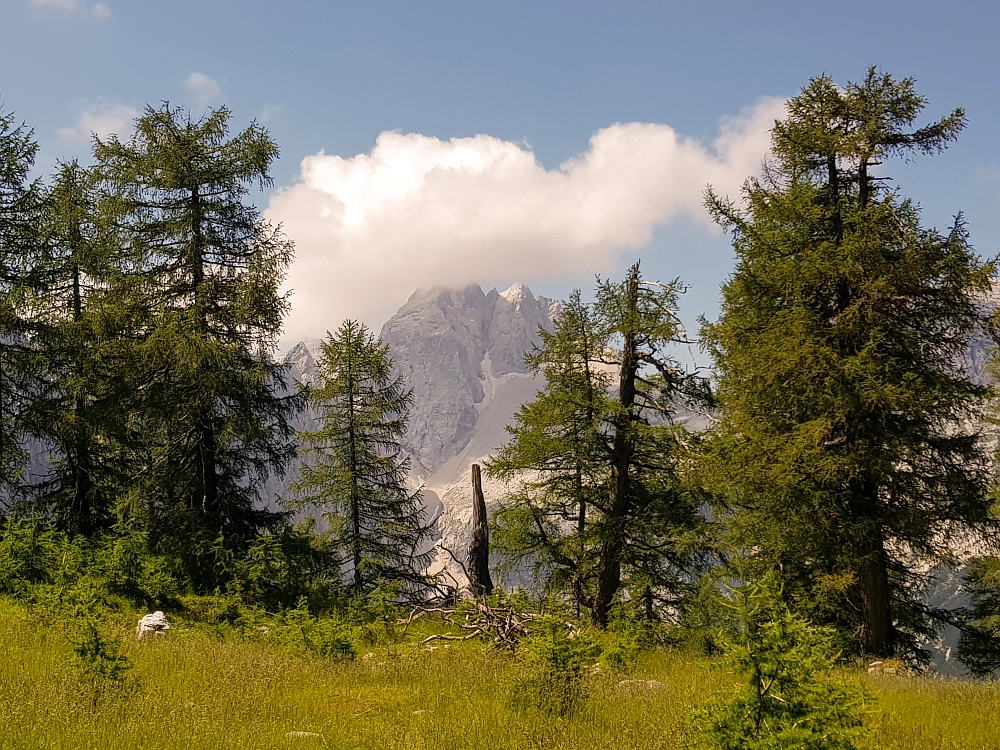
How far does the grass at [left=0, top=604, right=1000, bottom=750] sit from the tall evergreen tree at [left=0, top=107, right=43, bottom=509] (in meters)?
6.88

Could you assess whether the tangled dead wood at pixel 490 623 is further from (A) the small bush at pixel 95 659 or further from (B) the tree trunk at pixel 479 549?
(A) the small bush at pixel 95 659

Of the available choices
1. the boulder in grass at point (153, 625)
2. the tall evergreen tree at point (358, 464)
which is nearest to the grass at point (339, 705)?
the boulder in grass at point (153, 625)

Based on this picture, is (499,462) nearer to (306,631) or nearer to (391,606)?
(391,606)

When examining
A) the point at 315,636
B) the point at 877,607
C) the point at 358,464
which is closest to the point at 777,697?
the point at 315,636

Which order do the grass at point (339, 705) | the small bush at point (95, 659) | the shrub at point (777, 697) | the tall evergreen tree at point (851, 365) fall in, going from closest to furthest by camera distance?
1. the shrub at point (777, 697)
2. the grass at point (339, 705)
3. the small bush at point (95, 659)
4. the tall evergreen tree at point (851, 365)

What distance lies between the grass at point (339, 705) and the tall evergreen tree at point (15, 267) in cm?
688

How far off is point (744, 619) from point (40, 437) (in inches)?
609

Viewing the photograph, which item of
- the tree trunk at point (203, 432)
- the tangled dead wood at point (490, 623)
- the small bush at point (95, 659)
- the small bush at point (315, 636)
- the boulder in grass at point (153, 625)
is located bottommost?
the tangled dead wood at point (490, 623)

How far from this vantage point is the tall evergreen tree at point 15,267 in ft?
47.9

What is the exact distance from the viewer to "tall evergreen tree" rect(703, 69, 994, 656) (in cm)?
1098

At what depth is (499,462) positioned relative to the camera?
16359 mm

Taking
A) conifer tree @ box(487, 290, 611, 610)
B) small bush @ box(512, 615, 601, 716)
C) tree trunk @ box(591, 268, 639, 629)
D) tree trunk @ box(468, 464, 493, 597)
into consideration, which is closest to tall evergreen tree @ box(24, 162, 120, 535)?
tree trunk @ box(468, 464, 493, 597)

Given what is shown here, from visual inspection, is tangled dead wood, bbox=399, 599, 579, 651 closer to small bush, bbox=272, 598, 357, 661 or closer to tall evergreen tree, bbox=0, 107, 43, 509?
small bush, bbox=272, 598, 357, 661

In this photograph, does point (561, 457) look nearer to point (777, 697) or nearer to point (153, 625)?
point (153, 625)
